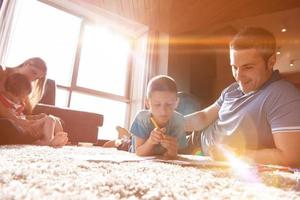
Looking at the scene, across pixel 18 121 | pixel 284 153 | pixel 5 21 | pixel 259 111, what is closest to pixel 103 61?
pixel 5 21

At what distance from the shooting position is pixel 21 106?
1.50 m

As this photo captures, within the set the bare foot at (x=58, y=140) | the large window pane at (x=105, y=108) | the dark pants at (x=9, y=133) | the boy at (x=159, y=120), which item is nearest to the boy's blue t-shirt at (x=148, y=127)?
the boy at (x=159, y=120)

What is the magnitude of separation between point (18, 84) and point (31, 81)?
0.09 metres

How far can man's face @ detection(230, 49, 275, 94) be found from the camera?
2.97 ft

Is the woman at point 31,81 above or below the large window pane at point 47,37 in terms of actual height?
below

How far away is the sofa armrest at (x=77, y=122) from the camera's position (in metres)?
2.00

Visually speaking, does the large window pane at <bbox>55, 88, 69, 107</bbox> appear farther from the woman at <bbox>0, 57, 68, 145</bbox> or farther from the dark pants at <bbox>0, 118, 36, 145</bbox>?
the dark pants at <bbox>0, 118, 36, 145</bbox>

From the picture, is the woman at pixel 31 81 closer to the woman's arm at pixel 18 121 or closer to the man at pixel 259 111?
the woman's arm at pixel 18 121

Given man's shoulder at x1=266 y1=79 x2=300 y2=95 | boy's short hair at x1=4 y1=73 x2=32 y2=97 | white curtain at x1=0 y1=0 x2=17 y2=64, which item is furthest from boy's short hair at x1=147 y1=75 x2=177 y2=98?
white curtain at x1=0 y1=0 x2=17 y2=64

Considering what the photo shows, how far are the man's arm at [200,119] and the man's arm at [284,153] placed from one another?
0.49 meters

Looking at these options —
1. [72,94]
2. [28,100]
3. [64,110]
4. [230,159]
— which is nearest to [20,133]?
[28,100]

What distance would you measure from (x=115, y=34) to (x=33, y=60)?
285cm

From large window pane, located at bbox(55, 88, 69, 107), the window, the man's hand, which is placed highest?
the window

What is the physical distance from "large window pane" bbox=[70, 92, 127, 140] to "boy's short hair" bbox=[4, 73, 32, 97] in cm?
208
